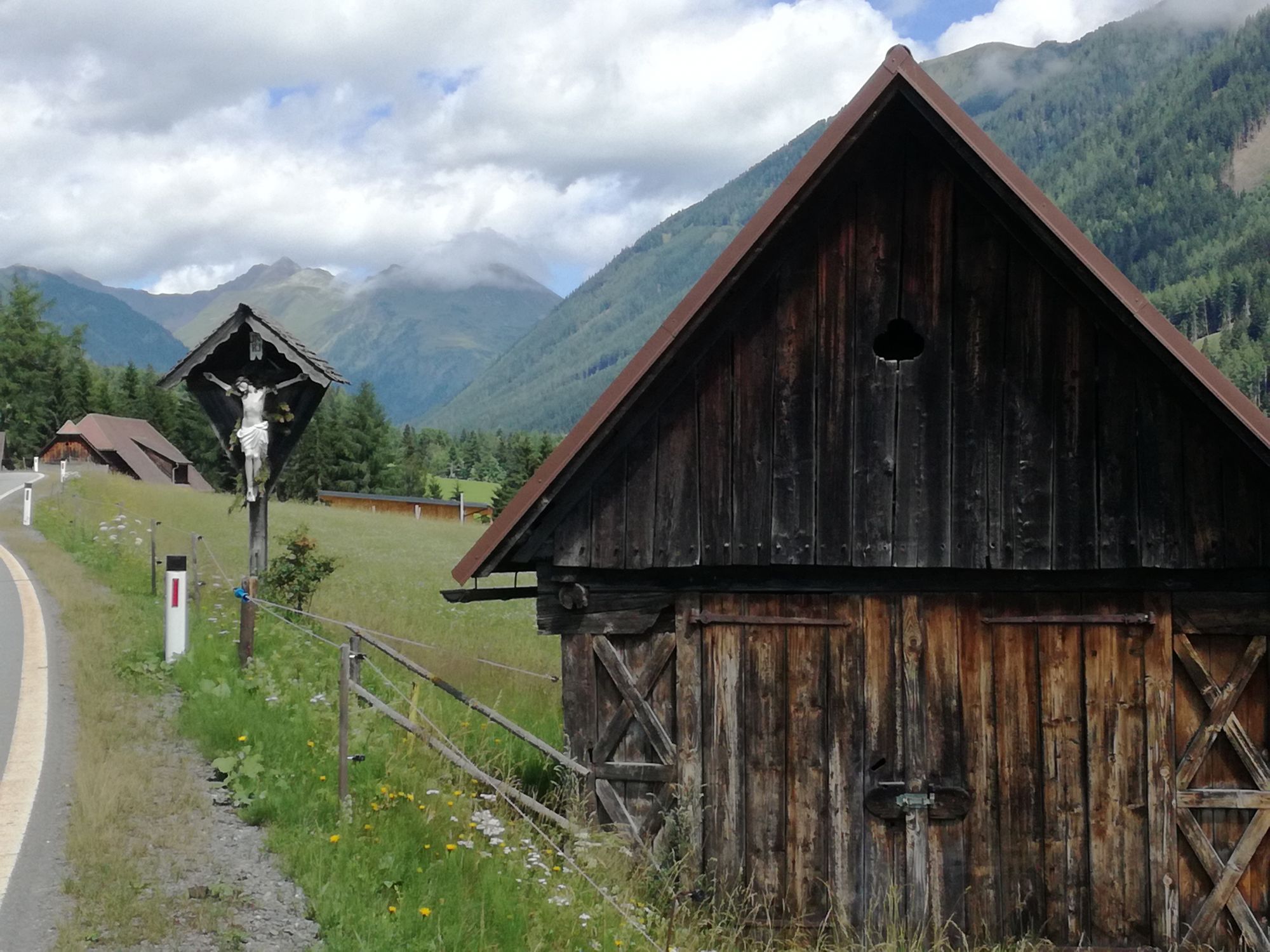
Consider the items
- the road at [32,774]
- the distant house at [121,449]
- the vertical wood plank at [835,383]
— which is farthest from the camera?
the distant house at [121,449]

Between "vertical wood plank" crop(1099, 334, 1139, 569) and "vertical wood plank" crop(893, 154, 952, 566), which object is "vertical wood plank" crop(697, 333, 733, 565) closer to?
"vertical wood plank" crop(893, 154, 952, 566)

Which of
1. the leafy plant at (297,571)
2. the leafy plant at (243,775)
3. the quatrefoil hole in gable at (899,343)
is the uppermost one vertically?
the quatrefoil hole in gable at (899,343)

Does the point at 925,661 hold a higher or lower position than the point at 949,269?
lower

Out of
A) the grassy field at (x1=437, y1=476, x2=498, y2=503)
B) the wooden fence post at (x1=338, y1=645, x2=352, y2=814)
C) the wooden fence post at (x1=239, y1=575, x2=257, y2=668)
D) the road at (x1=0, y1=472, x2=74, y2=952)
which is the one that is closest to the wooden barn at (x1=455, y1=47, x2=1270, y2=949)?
the wooden fence post at (x1=338, y1=645, x2=352, y2=814)

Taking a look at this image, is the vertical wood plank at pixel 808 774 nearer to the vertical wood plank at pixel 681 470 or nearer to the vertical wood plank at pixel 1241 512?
the vertical wood plank at pixel 681 470

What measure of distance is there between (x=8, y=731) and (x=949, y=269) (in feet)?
29.0

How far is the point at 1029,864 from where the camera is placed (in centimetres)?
806

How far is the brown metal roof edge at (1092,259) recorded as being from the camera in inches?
280

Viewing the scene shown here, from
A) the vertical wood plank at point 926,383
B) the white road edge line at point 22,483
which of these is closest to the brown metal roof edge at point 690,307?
the vertical wood plank at point 926,383

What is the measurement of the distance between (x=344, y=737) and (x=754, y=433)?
147 inches

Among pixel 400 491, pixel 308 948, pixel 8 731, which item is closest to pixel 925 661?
pixel 308 948

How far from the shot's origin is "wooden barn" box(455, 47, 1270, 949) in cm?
779

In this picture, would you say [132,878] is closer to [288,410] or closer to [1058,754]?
[1058,754]

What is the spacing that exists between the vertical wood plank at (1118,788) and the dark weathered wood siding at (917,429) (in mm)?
767
